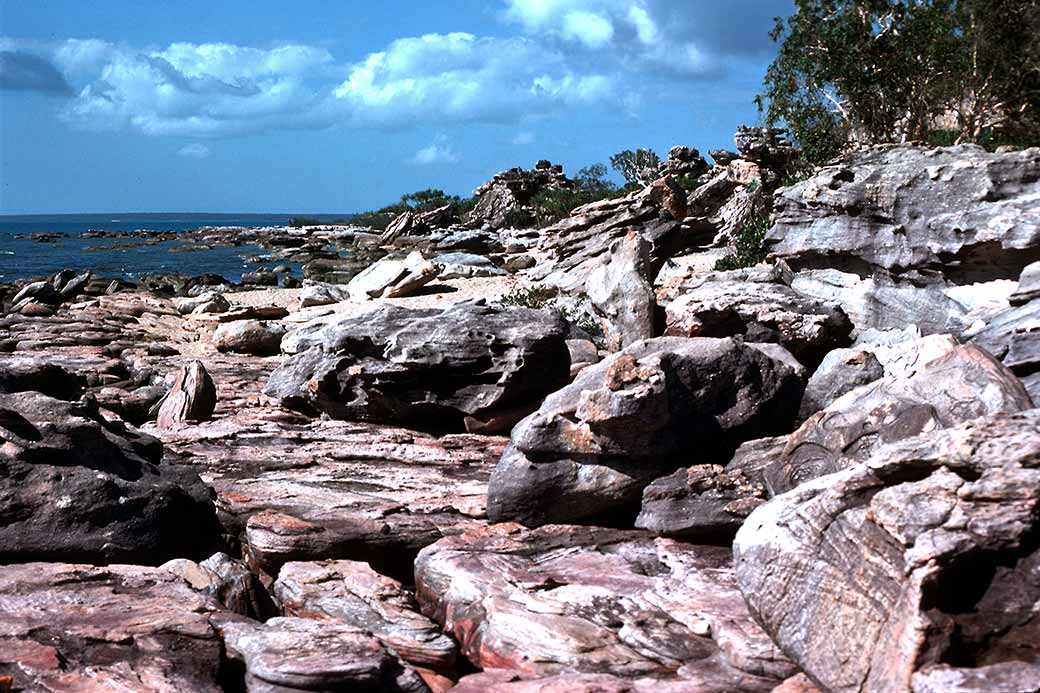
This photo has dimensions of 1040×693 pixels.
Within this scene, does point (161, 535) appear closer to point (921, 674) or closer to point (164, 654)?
point (164, 654)

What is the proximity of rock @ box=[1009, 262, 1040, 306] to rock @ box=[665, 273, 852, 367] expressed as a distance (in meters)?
2.66

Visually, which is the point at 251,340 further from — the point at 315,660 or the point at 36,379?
Answer: the point at 315,660

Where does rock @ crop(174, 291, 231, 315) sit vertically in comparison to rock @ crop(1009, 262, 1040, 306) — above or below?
below

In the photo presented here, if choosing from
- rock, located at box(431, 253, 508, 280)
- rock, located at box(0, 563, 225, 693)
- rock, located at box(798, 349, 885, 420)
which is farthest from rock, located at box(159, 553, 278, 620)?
rock, located at box(431, 253, 508, 280)

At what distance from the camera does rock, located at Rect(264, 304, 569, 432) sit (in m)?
14.2

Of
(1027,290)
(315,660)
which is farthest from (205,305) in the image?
(315,660)

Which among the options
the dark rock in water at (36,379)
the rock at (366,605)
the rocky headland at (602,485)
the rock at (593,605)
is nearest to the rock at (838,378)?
the rocky headland at (602,485)

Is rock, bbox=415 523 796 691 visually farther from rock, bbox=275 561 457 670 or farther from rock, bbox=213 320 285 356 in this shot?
rock, bbox=213 320 285 356

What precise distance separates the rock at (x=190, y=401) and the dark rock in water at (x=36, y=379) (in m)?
1.51

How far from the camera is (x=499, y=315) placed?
49.1 feet

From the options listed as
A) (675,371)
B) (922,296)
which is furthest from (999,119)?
(675,371)

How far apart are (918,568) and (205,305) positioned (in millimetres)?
25965

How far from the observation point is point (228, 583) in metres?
8.64

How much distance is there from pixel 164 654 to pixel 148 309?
23155 millimetres
